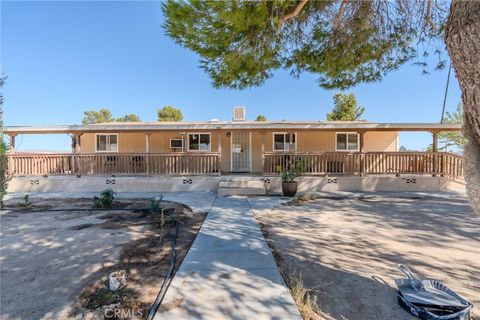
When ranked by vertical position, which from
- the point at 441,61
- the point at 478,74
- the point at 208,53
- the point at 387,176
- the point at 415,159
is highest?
the point at 208,53

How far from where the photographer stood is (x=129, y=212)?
7043 mm

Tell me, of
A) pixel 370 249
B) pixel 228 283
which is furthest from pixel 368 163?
pixel 228 283

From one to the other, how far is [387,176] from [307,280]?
1007cm

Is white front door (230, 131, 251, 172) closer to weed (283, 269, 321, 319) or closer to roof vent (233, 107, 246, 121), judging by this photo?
roof vent (233, 107, 246, 121)

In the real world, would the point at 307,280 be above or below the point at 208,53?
below

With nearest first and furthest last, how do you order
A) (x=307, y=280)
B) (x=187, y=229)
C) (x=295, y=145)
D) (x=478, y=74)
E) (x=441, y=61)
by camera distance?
(x=478, y=74)
(x=307, y=280)
(x=441, y=61)
(x=187, y=229)
(x=295, y=145)

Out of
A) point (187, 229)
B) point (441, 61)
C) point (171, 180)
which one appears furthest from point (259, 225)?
point (171, 180)

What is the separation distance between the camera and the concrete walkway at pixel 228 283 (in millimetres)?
2473

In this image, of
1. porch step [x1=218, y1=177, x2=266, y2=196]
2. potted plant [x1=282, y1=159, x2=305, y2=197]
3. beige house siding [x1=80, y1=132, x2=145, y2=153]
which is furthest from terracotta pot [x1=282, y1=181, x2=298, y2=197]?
beige house siding [x1=80, y1=132, x2=145, y2=153]

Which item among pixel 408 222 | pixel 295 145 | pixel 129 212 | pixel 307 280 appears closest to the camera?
pixel 307 280

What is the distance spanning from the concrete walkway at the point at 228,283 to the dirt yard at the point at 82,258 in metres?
0.28

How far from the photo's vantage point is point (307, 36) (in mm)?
5145

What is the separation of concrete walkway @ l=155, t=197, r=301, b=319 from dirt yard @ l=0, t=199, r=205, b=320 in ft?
0.92

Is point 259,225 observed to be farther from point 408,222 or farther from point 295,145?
point 295,145
